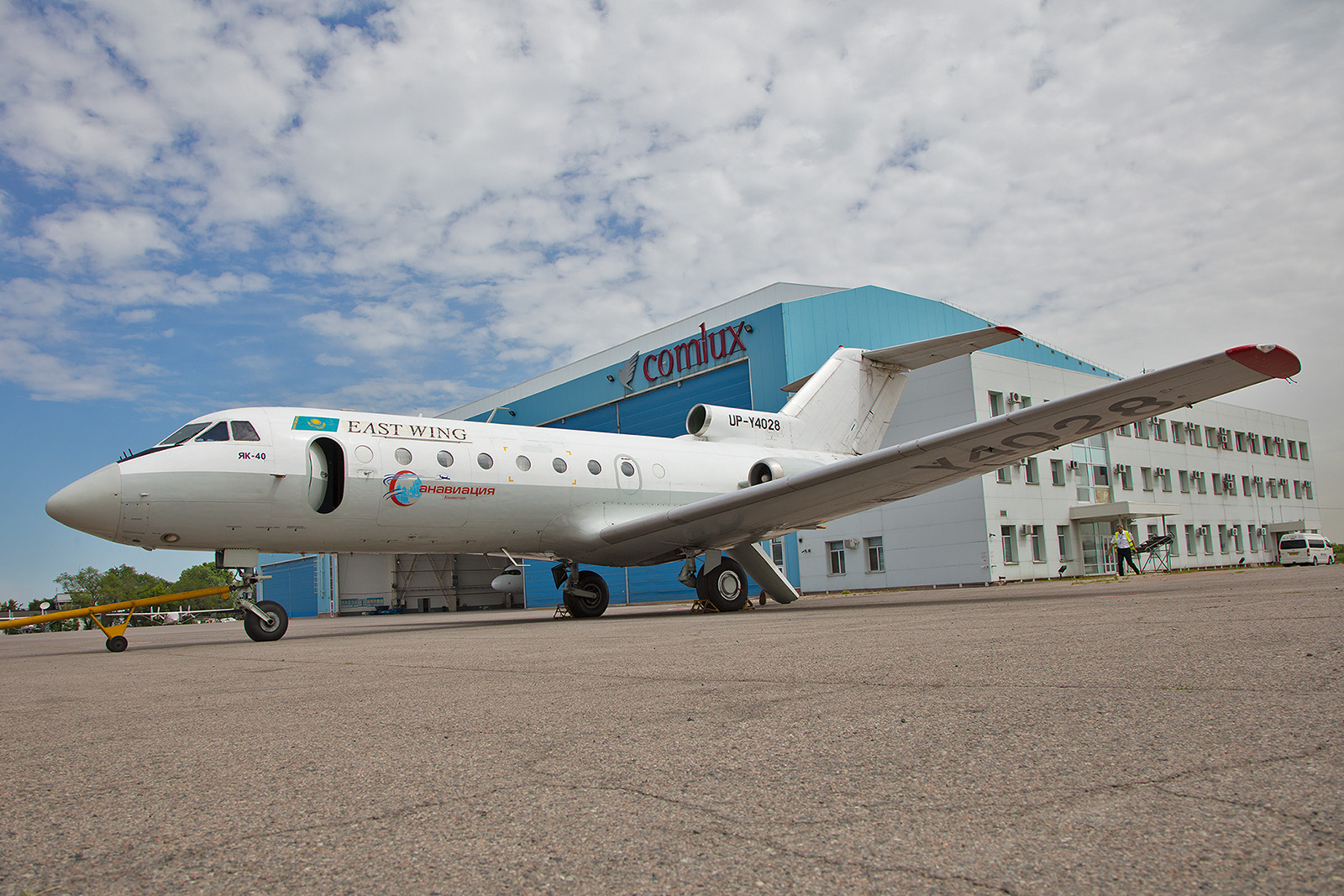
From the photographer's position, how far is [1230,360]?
9875 mm

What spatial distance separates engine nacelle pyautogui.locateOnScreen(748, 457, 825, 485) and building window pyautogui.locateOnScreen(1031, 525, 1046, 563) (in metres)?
16.9

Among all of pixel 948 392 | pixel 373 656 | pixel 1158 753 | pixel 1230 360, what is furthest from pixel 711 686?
pixel 948 392

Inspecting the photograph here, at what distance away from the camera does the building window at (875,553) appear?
1253 inches

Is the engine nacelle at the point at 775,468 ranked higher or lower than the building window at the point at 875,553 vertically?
higher

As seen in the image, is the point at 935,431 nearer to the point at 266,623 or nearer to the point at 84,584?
the point at 266,623

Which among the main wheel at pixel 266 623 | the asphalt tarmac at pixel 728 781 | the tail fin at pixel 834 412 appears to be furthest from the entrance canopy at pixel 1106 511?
the asphalt tarmac at pixel 728 781

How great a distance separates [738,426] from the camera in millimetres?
18469

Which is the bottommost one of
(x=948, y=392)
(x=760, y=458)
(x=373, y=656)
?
(x=373, y=656)

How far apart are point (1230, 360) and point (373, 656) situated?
10.3 metres

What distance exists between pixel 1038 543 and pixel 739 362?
13.8m

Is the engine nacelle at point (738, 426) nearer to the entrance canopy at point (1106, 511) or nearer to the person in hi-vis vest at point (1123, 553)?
the person in hi-vis vest at point (1123, 553)

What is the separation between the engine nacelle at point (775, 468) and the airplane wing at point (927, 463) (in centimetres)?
140

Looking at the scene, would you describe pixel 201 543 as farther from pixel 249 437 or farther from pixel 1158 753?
pixel 1158 753

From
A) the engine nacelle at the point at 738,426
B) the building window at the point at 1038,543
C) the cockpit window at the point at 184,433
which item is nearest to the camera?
the cockpit window at the point at 184,433
